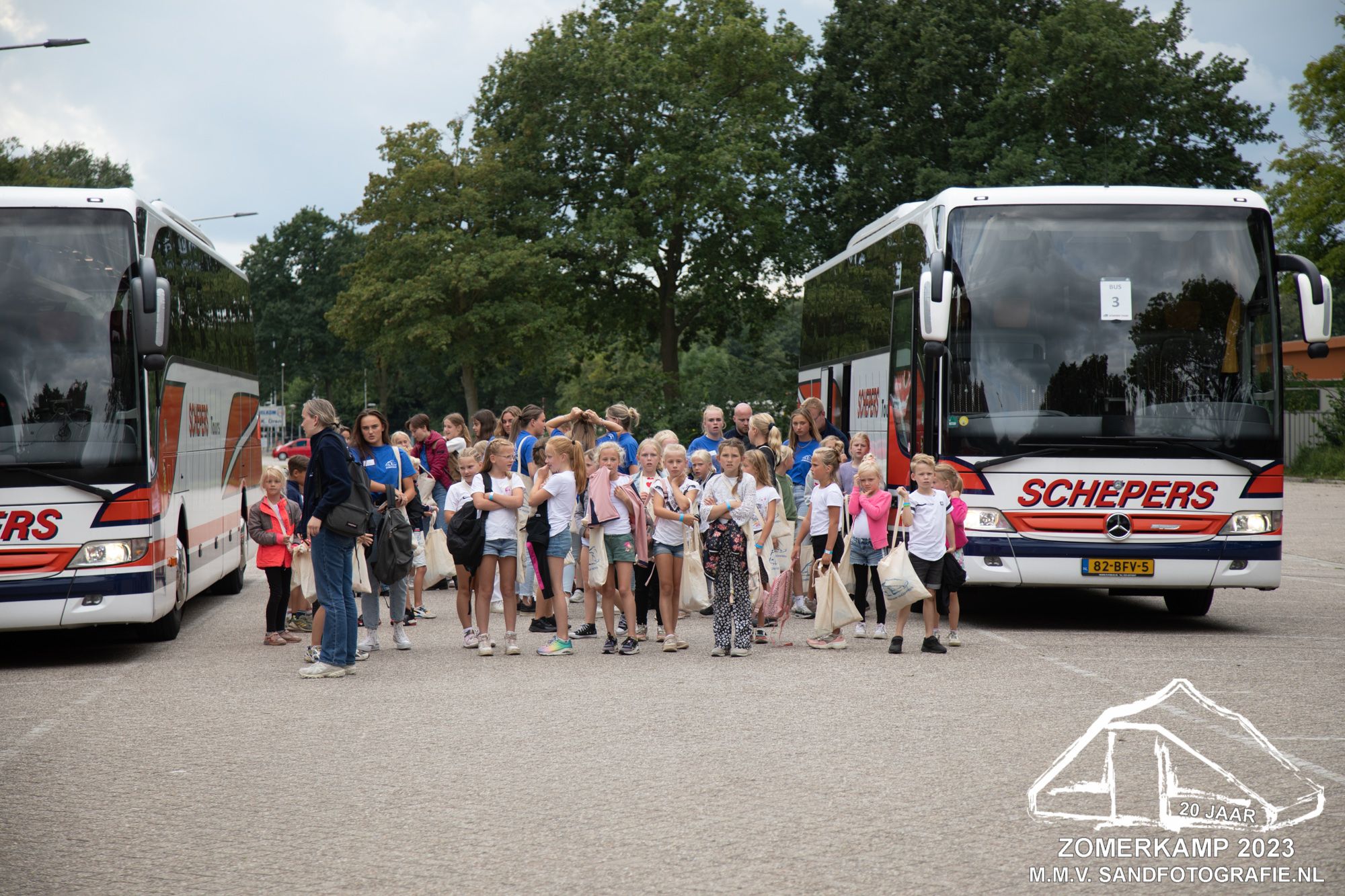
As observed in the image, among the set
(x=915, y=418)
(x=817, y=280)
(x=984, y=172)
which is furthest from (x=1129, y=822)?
(x=984, y=172)

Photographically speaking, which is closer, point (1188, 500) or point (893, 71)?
point (1188, 500)

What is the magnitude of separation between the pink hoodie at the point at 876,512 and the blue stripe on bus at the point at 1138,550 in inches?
36.3

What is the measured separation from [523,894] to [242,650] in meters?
7.52

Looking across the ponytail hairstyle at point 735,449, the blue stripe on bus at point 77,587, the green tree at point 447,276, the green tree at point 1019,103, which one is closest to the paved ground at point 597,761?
the blue stripe on bus at point 77,587

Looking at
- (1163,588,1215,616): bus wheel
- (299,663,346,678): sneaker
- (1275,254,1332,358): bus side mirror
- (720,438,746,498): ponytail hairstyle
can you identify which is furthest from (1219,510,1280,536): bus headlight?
(299,663,346,678): sneaker

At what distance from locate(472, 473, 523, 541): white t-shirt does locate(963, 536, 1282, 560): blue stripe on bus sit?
13.0 feet

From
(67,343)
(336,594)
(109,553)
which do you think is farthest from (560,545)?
(67,343)

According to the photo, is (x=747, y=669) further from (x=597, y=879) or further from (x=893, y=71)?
(x=893, y=71)

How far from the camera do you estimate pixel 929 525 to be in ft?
37.2

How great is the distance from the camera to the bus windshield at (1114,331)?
40.7ft

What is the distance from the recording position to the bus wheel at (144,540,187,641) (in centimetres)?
1241

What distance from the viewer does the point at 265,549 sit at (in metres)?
12.3

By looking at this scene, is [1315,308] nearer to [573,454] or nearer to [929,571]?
[929,571]

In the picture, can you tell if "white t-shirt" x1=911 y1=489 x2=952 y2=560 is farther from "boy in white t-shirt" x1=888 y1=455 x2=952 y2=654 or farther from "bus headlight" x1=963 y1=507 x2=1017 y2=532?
"bus headlight" x1=963 y1=507 x2=1017 y2=532
